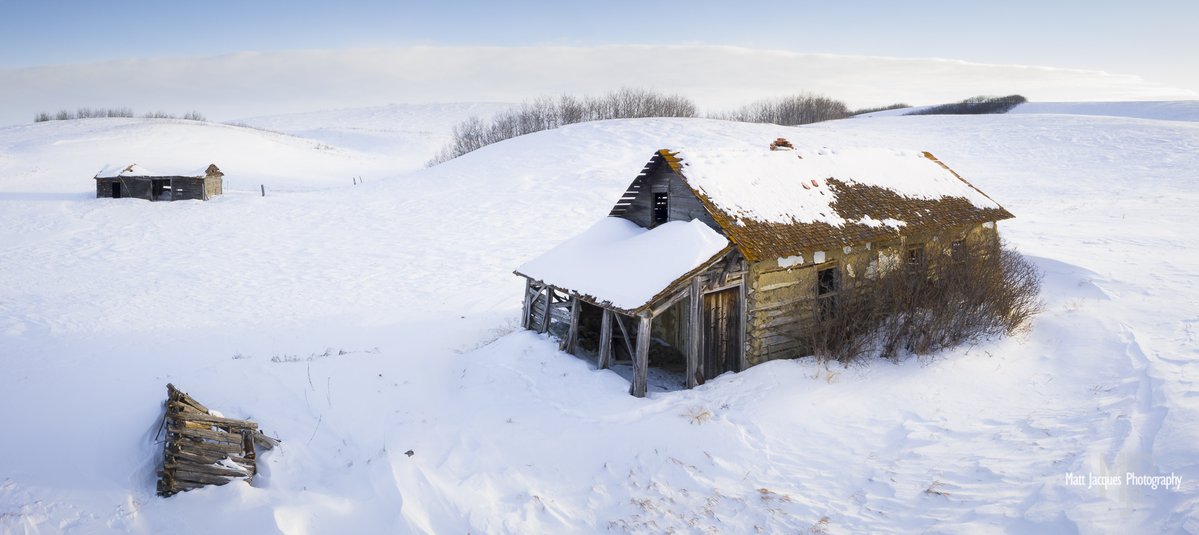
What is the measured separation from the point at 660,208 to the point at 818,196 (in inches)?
132

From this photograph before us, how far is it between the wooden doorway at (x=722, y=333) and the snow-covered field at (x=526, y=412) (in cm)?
56

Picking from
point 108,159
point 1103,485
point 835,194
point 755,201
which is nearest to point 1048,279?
point 835,194

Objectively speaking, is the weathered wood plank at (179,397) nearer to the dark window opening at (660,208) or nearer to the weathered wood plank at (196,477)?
the weathered wood plank at (196,477)

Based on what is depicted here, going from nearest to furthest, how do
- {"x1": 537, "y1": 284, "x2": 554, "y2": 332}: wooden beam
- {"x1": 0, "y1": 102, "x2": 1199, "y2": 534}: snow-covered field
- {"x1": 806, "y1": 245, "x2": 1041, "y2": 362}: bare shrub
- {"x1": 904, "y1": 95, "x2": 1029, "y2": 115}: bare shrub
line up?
{"x1": 0, "y1": 102, "x2": 1199, "y2": 534}: snow-covered field, {"x1": 806, "y1": 245, "x2": 1041, "y2": 362}: bare shrub, {"x1": 537, "y1": 284, "x2": 554, "y2": 332}: wooden beam, {"x1": 904, "y1": 95, "x2": 1029, "y2": 115}: bare shrub

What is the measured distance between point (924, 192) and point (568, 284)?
926 cm

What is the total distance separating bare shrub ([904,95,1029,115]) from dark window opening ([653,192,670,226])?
69.7 meters

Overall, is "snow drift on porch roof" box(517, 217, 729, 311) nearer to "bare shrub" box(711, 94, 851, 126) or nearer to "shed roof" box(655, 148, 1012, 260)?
"shed roof" box(655, 148, 1012, 260)

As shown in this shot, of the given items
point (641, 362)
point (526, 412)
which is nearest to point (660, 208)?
point (641, 362)

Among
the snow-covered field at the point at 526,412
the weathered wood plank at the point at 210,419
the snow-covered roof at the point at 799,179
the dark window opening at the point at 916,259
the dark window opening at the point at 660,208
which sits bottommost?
the snow-covered field at the point at 526,412

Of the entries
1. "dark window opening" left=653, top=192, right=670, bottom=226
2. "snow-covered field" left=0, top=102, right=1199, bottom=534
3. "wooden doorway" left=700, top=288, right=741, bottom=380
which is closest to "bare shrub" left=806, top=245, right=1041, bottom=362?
"snow-covered field" left=0, top=102, right=1199, bottom=534

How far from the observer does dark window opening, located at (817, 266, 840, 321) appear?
12.8 meters

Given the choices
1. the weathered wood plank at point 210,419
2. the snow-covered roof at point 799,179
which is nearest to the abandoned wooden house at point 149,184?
the weathered wood plank at point 210,419

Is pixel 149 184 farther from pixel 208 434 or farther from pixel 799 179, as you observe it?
pixel 799 179

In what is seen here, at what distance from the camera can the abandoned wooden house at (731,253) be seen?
1149 cm
